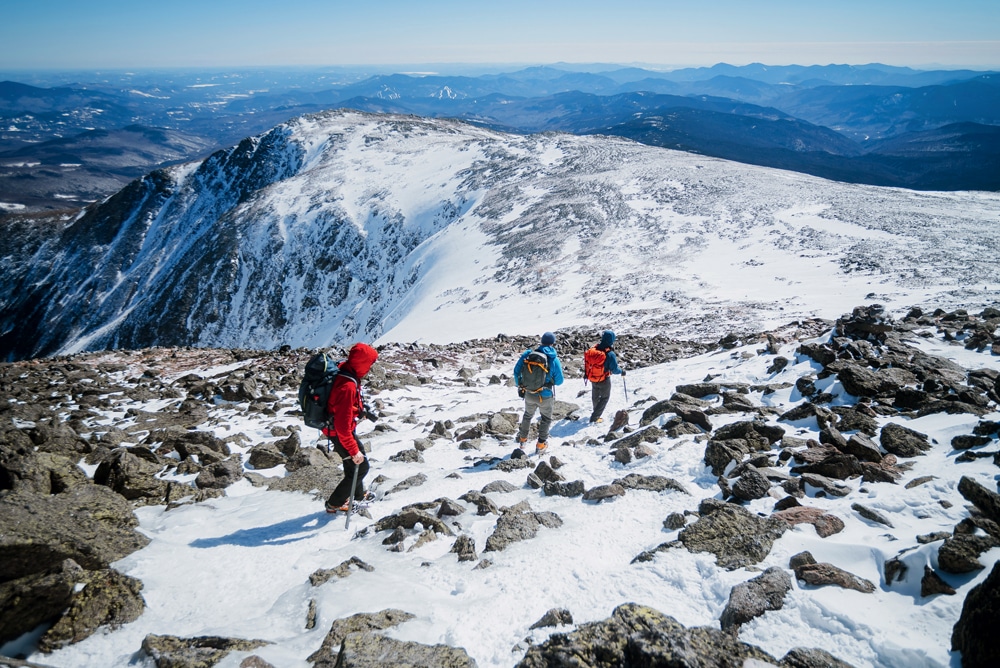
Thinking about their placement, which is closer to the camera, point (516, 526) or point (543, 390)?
point (516, 526)

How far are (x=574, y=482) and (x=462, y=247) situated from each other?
38481 millimetres

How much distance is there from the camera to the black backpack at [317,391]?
7055mm

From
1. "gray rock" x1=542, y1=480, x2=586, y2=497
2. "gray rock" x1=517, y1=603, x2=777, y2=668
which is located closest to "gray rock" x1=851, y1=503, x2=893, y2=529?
"gray rock" x1=517, y1=603, x2=777, y2=668

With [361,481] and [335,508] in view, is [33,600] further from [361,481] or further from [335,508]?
[361,481]

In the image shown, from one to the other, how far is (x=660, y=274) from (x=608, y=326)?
8.46m

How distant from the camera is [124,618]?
15.5ft

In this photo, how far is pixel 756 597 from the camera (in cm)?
414

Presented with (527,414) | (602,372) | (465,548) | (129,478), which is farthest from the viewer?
(602,372)

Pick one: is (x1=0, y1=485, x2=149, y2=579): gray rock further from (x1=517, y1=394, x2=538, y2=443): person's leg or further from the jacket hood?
(x1=517, y1=394, x2=538, y2=443): person's leg

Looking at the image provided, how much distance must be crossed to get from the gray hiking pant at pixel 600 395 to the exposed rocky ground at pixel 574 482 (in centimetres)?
80

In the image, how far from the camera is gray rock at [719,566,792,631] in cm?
399

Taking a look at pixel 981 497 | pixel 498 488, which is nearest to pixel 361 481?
pixel 498 488

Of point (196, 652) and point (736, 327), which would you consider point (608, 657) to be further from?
point (736, 327)

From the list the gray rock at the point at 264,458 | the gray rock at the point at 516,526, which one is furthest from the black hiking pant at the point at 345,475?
the gray rock at the point at 264,458
